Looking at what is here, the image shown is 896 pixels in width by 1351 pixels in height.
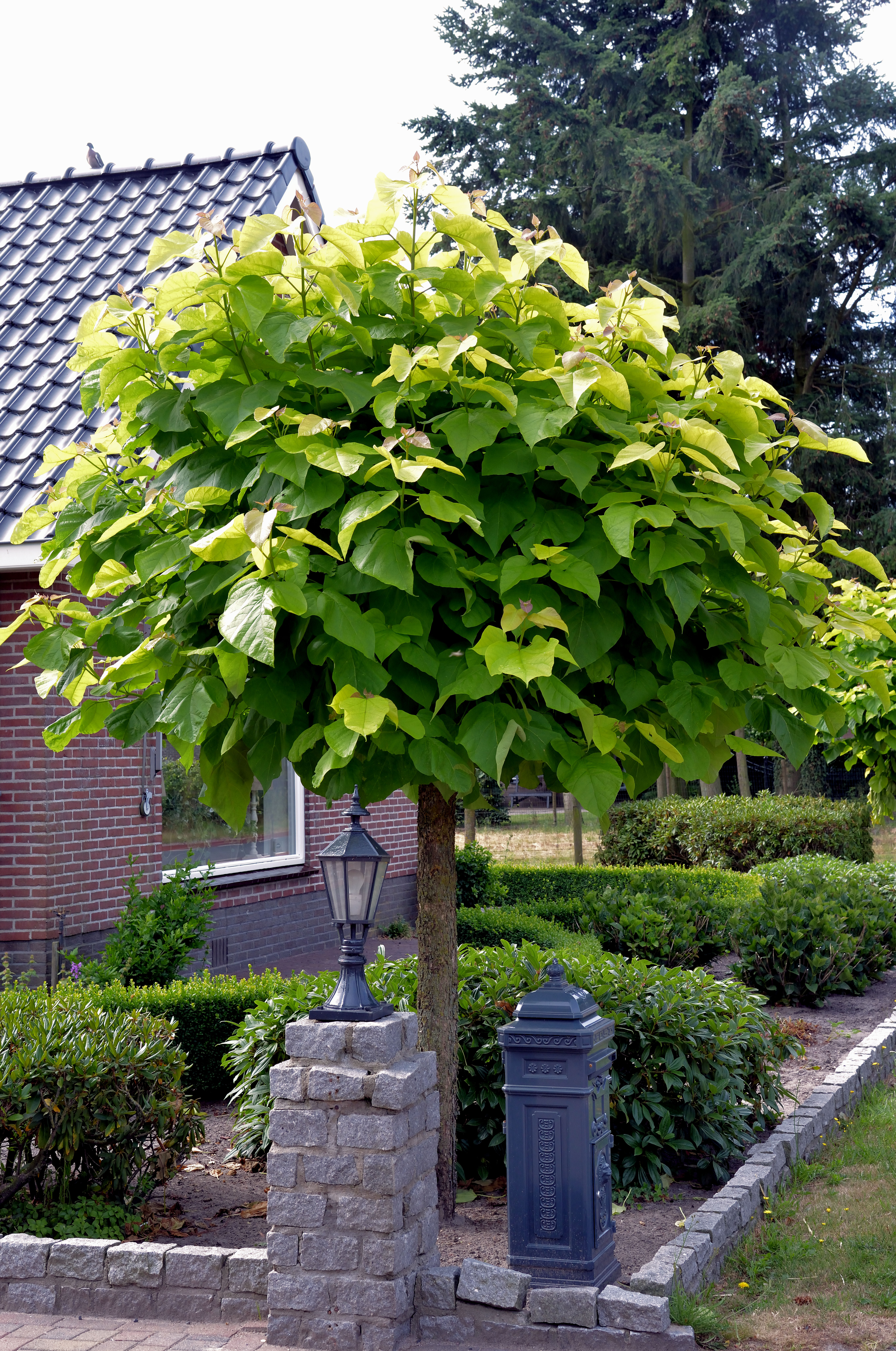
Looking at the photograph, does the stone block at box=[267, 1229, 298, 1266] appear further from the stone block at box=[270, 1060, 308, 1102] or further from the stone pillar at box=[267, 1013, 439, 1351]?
the stone block at box=[270, 1060, 308, 1102]

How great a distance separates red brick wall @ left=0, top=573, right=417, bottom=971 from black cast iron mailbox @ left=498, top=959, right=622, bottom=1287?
4571mm

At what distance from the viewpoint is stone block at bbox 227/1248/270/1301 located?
13.0ft

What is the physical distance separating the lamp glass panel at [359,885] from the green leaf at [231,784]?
412mm

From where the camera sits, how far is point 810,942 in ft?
29.3

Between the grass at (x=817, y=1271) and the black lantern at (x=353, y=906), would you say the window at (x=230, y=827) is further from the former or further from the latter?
the grass at (x=817, y=1271)

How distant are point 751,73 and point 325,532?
25.9m

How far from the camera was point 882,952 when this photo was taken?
9680mm

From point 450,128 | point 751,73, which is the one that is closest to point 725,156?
point 751,73

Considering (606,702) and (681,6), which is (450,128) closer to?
(681,6)

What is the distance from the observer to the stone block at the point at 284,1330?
374cm

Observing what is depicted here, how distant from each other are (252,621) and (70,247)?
8.33 m

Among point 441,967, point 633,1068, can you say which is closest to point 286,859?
point 633,1068

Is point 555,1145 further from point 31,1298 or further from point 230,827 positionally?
point 230,827

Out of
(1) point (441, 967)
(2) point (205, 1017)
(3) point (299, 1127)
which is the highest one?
(1) point (441, 967)
